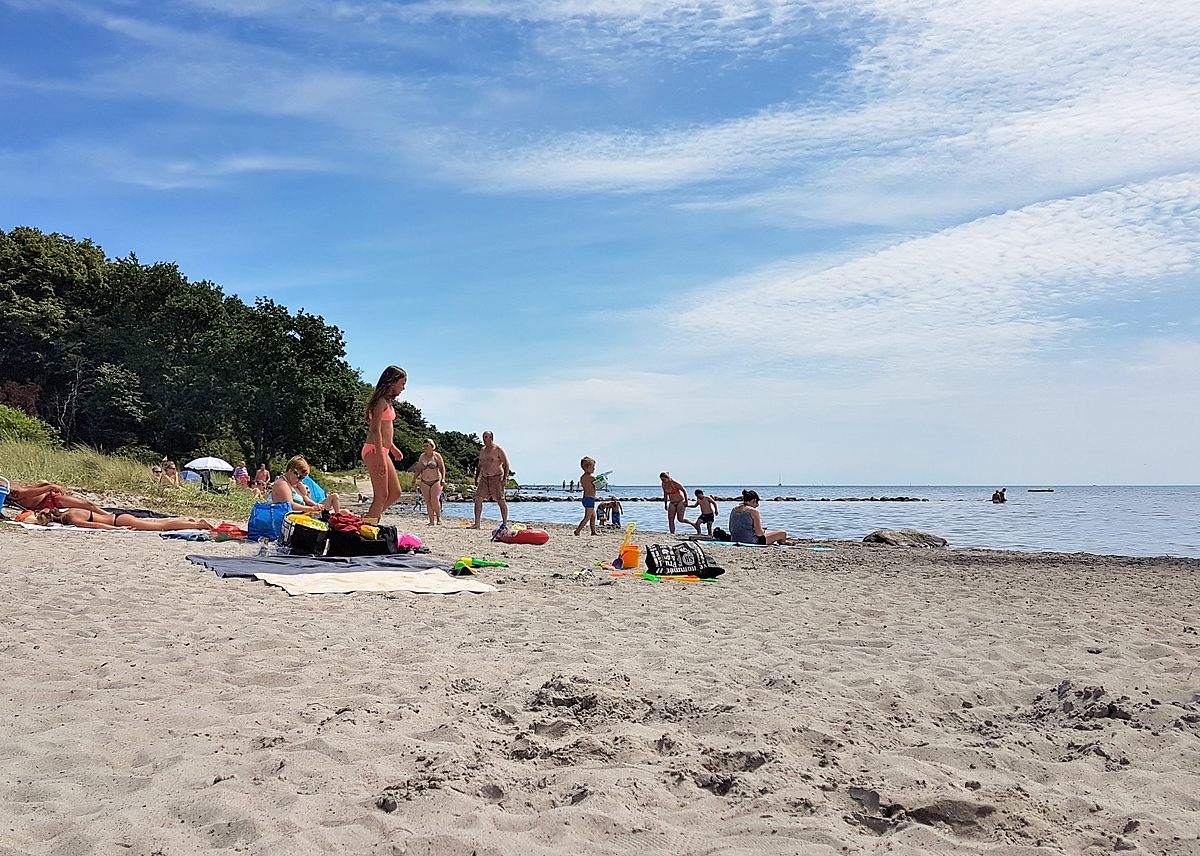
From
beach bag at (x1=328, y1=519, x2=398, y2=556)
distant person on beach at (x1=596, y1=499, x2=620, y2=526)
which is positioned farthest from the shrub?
beach bag at (x1=328, y1=519, x2=398, y2=556)

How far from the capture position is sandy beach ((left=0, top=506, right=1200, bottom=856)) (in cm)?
277

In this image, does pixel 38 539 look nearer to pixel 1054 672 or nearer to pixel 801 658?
pixel 801 658

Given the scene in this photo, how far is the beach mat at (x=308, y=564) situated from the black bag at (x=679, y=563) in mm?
2242

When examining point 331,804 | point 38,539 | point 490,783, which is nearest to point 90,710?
point 331,804

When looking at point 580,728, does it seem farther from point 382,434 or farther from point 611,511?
point 611,511

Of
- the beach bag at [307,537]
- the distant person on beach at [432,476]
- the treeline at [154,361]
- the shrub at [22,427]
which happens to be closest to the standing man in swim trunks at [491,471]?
the distant person on beach at [432,476]

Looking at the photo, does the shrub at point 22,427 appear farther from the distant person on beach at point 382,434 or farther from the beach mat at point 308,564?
the beach mat at point 308,564

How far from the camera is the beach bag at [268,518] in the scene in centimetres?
1138

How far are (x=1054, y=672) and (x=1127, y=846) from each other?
2355 millimetres

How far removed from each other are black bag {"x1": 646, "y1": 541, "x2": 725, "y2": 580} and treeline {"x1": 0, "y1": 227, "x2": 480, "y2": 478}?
32.4m

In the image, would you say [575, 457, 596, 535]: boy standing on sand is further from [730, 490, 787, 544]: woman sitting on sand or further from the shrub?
the shrub

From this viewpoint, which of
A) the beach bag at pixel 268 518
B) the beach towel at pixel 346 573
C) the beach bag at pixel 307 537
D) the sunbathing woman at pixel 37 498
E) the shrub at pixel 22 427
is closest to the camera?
the beach towel at pixel 346 573

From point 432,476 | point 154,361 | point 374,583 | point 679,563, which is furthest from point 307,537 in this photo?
point 154,361

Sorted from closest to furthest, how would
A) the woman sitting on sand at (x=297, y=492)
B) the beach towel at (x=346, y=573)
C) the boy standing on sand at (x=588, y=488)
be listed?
1. the beach towel at (x=346, y=573)
2. the woman sitting on sand at (x=297, y=492)
3. the boy standing on sand at (x=588, y=488)
